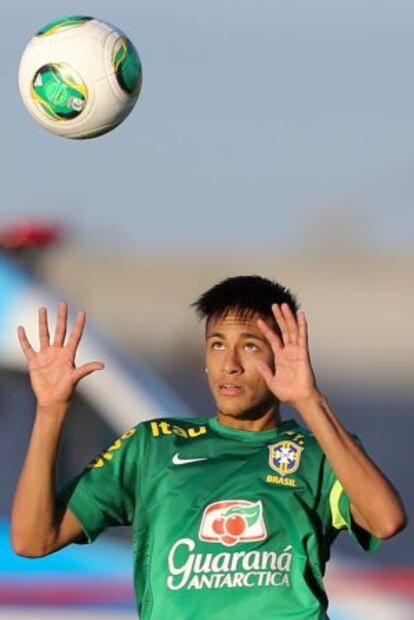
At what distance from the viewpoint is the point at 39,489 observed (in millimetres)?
5234

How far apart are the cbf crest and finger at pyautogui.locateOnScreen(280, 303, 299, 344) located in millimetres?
326

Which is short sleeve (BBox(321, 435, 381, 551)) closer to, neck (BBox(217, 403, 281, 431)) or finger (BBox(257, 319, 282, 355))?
neck (BBox(217, 403, 281, 431))

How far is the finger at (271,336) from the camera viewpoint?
5.34 meters

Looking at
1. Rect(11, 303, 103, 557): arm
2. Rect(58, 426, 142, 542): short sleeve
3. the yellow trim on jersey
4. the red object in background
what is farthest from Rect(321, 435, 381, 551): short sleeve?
the red object in background

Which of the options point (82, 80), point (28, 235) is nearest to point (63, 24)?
point (82, 80)

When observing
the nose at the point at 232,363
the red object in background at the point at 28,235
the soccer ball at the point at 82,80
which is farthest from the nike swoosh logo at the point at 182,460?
the red object in background at the point at 28,235

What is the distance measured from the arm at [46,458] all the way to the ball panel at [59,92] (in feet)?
6.37

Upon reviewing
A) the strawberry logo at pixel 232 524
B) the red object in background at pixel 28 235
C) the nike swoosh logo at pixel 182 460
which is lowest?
the strawberry logo at pixel 232 524

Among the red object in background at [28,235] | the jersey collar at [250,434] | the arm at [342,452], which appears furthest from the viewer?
the red object in background at [28,235]

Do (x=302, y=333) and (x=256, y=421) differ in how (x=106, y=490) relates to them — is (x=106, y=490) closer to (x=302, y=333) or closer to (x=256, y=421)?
(x=256, y=421)

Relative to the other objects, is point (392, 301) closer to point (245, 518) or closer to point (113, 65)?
point (113, 65)

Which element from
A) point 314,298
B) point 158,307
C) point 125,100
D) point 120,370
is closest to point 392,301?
point 314,298

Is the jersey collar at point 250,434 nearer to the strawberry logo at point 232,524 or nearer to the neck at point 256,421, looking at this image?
the neck at point 256,421

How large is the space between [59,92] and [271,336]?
217 centimetres
